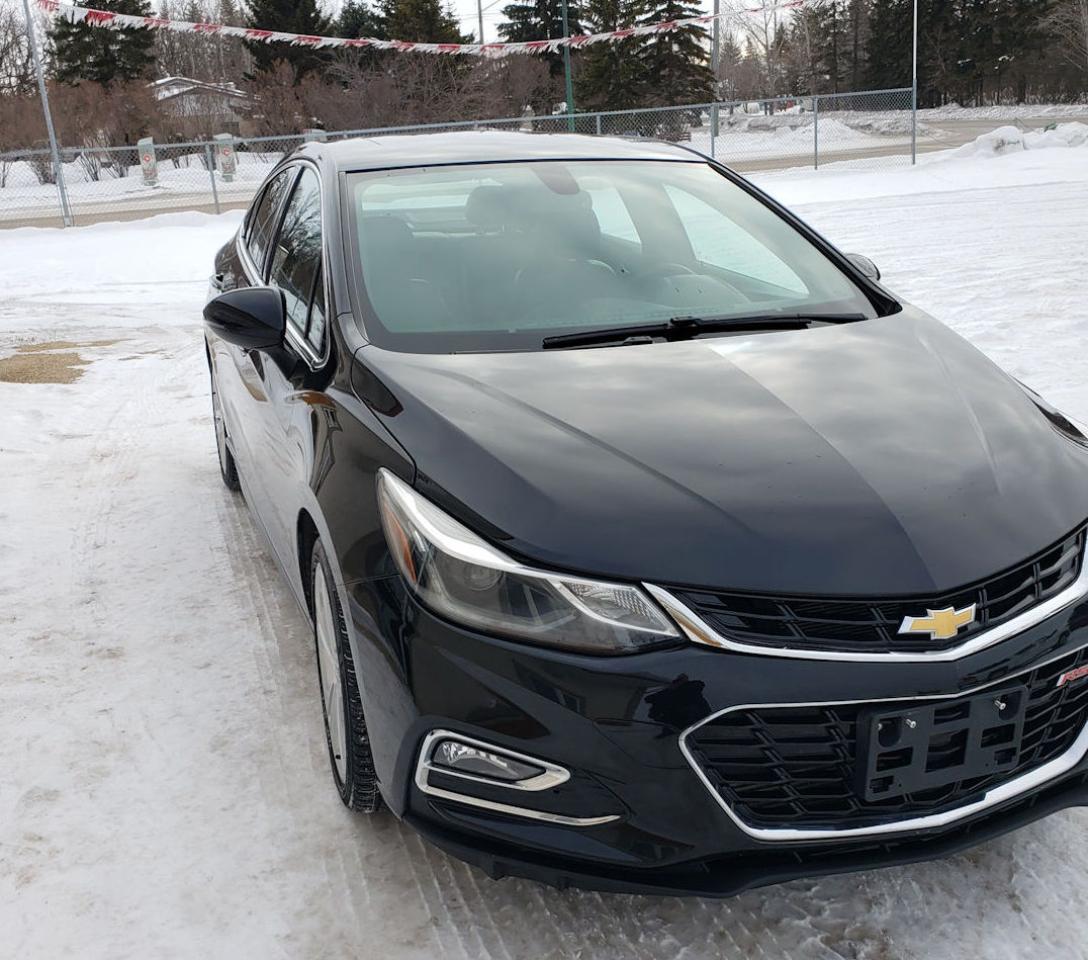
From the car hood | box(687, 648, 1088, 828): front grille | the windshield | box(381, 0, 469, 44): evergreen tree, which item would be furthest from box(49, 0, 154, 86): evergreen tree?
box(687, 648, 1088, 828): front grille

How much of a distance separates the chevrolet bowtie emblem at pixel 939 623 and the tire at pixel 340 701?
3.69 ft

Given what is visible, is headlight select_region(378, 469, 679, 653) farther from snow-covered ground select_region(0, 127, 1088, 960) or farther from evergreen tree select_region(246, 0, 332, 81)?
evergreen tree select_region(246, 0, 332, 81)

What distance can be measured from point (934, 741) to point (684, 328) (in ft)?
4.46

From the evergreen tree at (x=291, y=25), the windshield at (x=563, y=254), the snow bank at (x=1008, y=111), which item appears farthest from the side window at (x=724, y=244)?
the evergreen tree at (x=291, y=25)

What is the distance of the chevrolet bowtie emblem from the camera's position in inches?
73.5

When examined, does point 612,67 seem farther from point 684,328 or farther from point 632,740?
point 632,740

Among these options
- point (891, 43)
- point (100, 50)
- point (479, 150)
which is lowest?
point (479, 150)

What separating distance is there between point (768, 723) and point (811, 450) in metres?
0.62

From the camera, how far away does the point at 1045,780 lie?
6.78 ft

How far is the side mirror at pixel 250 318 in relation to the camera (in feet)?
9.80

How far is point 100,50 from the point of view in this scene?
1944 inches

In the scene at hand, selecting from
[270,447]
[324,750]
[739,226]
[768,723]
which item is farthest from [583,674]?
[739,226]

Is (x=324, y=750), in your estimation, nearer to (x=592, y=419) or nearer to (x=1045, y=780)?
(x=592, y=419)

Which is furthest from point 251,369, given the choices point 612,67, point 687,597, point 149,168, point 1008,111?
point 1008,111
